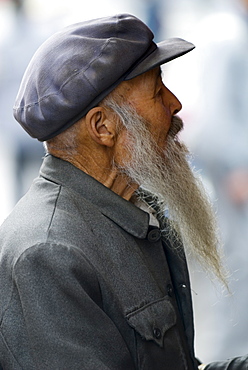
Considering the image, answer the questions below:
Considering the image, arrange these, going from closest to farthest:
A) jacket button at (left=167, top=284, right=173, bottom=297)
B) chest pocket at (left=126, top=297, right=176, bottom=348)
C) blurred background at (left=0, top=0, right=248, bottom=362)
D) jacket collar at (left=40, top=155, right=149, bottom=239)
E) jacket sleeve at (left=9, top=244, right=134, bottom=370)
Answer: jacket sleeve at (left=9, top=244, right=134, bottom=370), chest pocket at (left=126, top=297, right=176, bottom=348), jacket collar at (left=40, top=155, right=149, bottom=239), jacket button at (left=167, top=284, right=173, bottom=297), blurred background at (left=0, top=0, right=248, bottom=362)

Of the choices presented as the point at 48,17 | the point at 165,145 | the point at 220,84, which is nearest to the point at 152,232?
the point at 165,145

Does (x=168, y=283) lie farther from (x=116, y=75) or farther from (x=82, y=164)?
(x=116, y=75)

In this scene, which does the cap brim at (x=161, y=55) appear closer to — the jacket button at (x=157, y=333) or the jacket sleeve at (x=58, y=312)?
the jacket sleeve at (x=58, y=312)

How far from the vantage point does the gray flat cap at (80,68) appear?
6.61 feet

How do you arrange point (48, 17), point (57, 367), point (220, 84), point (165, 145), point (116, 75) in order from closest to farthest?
1. point (57, 367)
2. point (116, 75)
3. point (165, 145)
4. point (220, 84)
5. point (48, 17)

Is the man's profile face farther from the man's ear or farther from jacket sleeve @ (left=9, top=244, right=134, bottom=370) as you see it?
jacket sleeve @ (left=9, top=244, right=134, bottom=370)

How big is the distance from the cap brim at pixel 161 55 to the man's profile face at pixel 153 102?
0.06 metres

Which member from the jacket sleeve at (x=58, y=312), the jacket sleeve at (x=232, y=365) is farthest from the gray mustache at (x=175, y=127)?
the jacket sleeve at (x=232, y=365)

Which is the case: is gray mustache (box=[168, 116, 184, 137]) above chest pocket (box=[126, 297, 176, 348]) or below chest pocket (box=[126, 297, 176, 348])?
above

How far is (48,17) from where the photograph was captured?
4.96 m

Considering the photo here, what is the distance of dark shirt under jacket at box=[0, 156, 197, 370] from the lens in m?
1.83

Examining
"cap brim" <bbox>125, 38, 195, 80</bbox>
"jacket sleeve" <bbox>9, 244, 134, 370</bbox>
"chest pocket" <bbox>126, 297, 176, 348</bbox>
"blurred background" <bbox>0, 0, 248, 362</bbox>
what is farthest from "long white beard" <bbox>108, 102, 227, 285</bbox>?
"blurred background" <bbox>0, 0, 248, 362</bbox>

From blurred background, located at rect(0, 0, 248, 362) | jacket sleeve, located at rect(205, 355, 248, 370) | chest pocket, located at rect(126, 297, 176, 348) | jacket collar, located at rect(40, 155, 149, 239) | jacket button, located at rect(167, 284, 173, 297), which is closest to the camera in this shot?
chest pocket, located at rect(126, 297, 176, 348)

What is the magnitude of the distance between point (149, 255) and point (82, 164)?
351 millimetres
